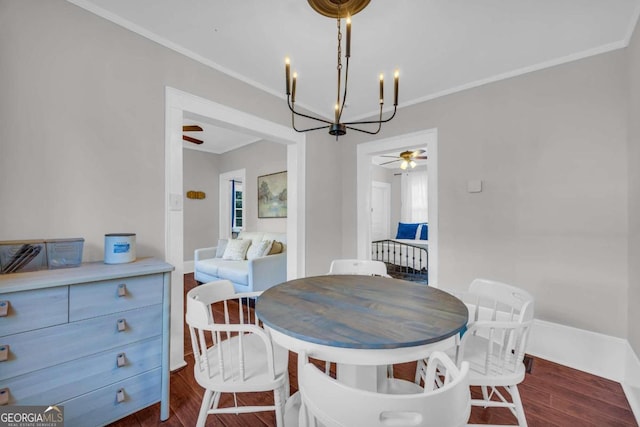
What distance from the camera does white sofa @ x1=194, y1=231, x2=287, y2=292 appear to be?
135 inches

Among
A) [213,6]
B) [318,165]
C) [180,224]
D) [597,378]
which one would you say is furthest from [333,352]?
[318,165]

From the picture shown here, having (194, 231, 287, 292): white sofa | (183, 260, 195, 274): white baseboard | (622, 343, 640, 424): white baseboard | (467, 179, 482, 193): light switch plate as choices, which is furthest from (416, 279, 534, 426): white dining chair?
(183, 260, 195, 274): white baseboard

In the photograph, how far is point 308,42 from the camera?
2.01m

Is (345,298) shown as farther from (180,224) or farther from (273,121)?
(273,121)

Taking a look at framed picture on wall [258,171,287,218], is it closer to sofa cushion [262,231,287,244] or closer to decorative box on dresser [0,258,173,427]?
sofa cushion [262,231,287,244]

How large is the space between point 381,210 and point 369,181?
3859 millimetres

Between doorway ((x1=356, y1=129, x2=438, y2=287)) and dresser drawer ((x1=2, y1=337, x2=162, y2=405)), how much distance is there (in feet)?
8.15

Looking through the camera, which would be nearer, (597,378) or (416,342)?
(416,342)

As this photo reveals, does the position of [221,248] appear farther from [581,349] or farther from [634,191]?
[634,191]

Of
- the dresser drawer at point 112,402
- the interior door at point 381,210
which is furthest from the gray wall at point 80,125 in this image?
the interior door at point 381,210

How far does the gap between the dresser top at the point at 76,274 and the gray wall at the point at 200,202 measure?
4.12 meters

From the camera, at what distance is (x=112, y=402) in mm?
1399

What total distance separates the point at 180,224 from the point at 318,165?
1780 millimetres

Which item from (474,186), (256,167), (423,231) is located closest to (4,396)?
(474,186)
